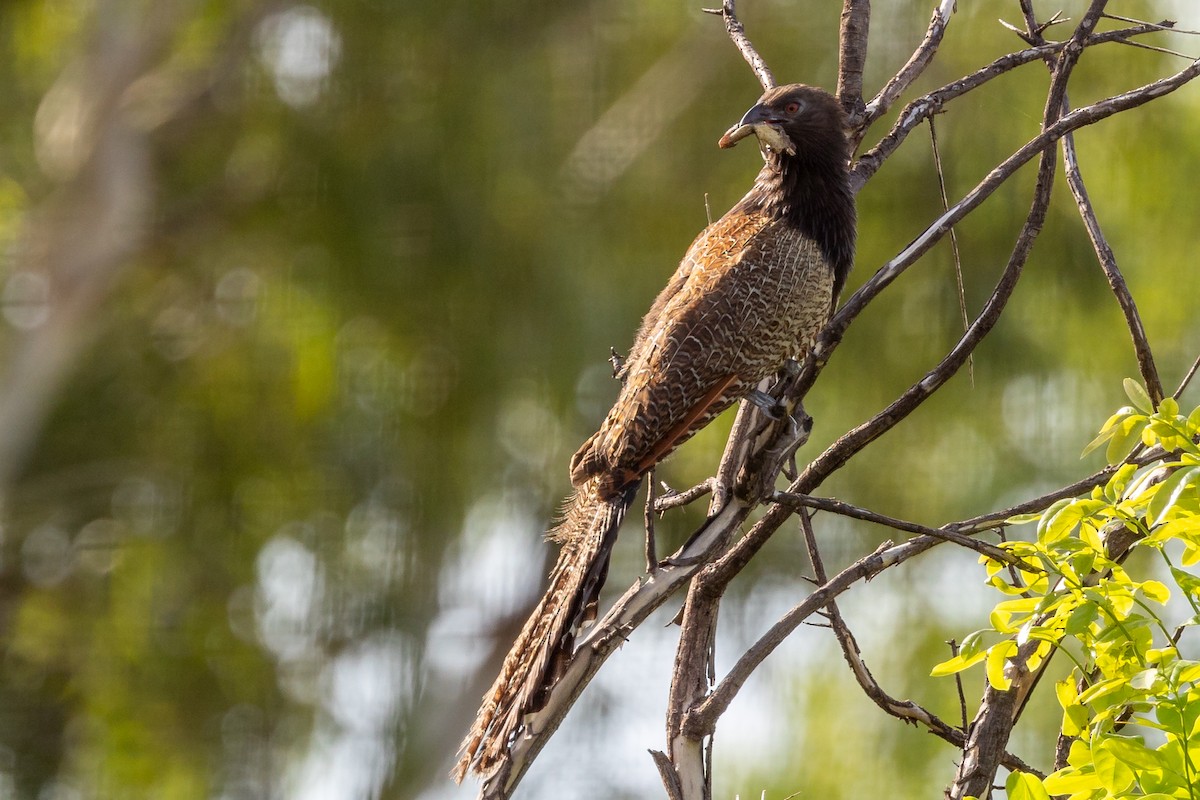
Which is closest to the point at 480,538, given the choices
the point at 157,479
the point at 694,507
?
the point at 694,507

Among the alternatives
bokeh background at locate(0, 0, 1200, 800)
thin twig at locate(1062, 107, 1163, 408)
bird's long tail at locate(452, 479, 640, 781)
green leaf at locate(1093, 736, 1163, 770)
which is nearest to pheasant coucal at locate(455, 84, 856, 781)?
bird's long tail at locate(452, 479, 640, 781)

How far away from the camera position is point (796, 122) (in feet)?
8.79

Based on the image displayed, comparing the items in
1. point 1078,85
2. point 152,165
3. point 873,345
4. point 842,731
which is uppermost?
point 152,165

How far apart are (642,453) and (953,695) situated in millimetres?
3599

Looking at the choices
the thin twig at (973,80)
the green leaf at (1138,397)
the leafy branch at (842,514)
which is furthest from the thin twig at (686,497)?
the green leaf at (1138,397)

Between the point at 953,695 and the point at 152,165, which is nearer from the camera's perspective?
the point at 953,695

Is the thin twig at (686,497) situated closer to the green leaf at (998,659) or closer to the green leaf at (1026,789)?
the green leaf at (998,659)

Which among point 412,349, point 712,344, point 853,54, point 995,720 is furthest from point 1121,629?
point 412,349

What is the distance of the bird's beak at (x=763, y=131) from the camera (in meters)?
2.67

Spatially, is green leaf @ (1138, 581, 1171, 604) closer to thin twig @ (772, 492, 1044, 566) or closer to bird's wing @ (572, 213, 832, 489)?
thin twig @ (772, 492, 1044, 566)

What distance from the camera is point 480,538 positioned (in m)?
6.26

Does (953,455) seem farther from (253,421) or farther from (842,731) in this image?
(253,421)

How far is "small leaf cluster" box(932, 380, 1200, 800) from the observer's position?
1.24 meters

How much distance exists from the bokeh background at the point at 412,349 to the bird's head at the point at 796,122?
8.65 feet
